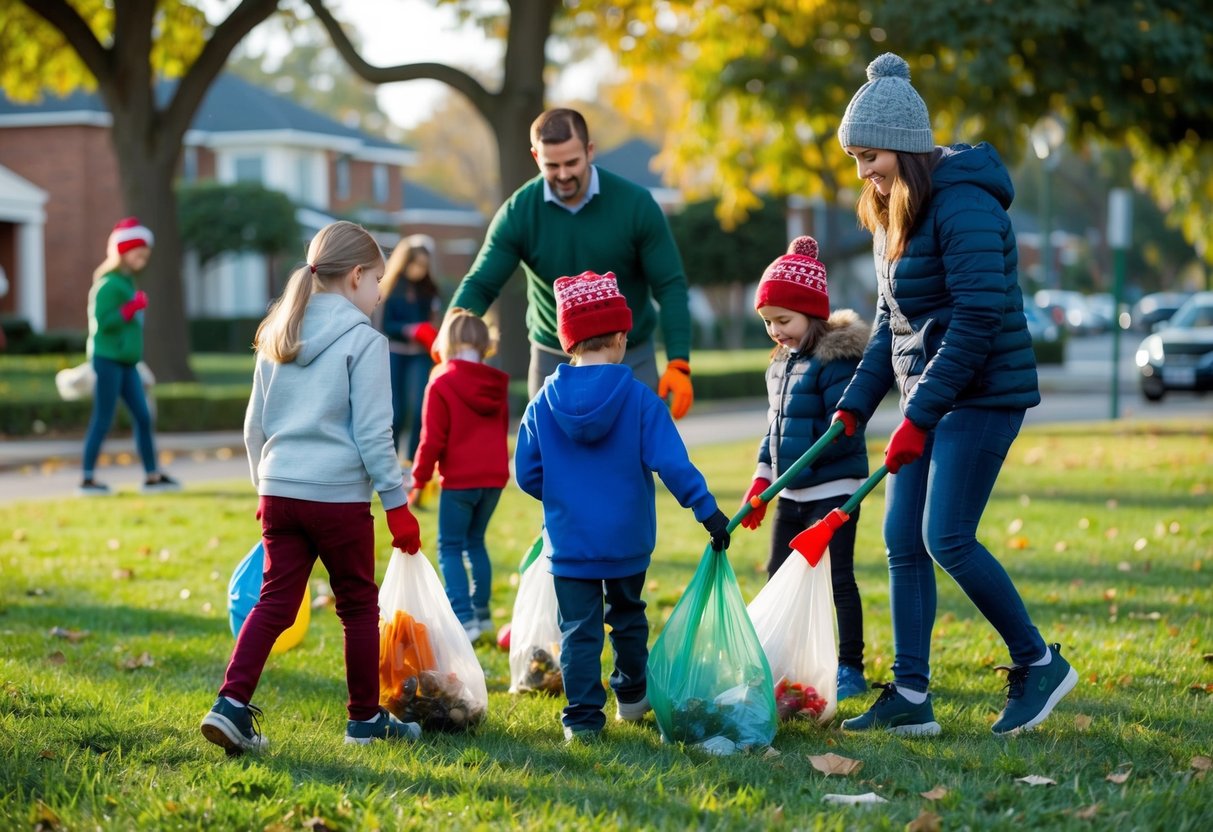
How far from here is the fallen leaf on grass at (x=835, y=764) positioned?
419cm

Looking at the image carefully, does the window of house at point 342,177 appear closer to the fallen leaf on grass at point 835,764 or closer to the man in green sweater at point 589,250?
the man in green sweater at point 589,250

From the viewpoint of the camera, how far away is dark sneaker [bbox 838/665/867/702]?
17.7 feet

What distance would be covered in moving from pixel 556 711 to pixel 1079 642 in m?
2.35

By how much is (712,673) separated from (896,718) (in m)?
0.65

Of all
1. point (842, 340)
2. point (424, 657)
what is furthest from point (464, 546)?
point (842, 340)

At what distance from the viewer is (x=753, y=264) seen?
4466cm

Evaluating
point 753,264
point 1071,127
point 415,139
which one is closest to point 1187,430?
point 1071,127

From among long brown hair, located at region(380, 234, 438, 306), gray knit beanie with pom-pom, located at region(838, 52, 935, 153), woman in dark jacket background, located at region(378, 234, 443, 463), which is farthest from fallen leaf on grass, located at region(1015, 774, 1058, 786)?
long brown hair, located at region(380, 234, 438, 306)

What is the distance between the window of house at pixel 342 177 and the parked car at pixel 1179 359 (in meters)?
33.7

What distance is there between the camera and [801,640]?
4906 mm

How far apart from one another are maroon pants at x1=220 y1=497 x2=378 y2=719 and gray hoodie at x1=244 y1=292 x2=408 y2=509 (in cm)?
7

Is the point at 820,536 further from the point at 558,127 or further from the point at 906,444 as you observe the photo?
the point at 558,127

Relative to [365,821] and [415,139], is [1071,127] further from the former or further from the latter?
[415,139]

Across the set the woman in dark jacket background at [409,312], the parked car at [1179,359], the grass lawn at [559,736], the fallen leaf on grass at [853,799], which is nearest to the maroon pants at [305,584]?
the grass lawn at [559,736]
